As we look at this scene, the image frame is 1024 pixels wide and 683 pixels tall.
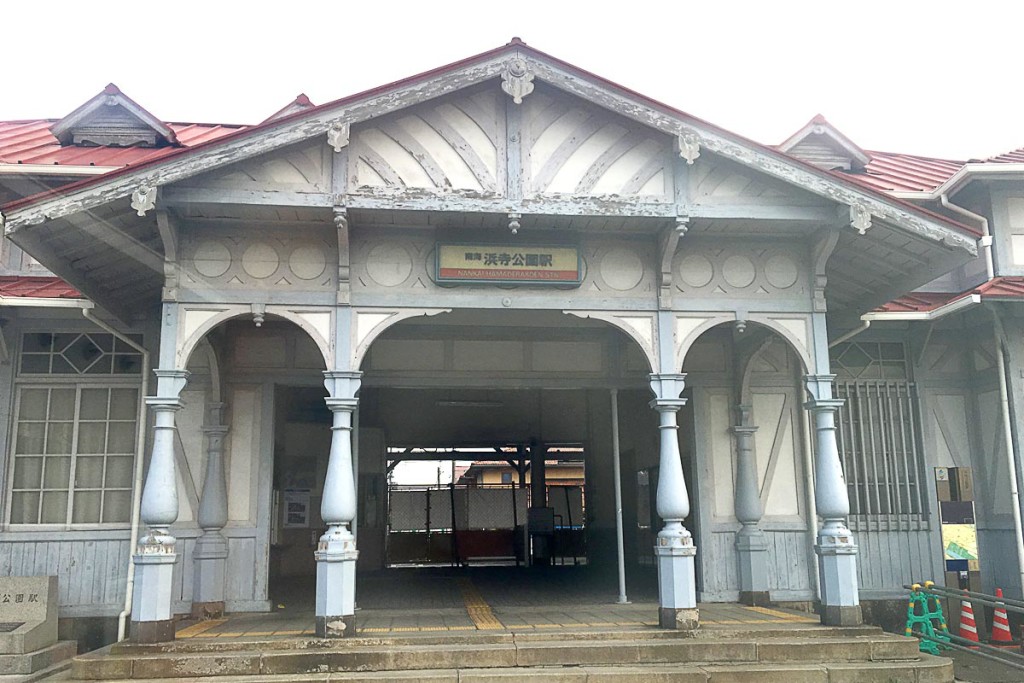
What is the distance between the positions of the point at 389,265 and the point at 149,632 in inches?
154

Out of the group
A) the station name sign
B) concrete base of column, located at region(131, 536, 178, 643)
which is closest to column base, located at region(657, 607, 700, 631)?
the station name sign

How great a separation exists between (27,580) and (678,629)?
6667mm

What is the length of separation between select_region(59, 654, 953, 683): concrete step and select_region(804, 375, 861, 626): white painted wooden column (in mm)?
712

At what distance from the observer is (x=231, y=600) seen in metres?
9.85

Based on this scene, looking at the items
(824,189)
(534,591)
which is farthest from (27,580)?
(824,189)

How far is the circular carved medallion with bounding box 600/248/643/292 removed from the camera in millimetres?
8836

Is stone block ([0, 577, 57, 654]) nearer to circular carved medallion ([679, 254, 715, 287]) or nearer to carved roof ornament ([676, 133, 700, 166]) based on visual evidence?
circular carved medallion ([679, 254, 715, 287])

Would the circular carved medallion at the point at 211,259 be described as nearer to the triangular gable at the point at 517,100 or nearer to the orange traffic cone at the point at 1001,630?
the triangular gable at the point at 517,100

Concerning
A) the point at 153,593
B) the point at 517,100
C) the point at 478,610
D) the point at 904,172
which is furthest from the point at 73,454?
the point at 904,172

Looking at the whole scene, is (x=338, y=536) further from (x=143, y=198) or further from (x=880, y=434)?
(x=880, y=434)

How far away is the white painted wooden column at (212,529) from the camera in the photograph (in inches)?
382

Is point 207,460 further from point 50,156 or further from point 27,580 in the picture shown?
point 50,156

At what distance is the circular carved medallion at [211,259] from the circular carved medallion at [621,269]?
3704 mm

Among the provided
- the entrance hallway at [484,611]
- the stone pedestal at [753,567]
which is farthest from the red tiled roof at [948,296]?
the entrance hallway at [484,611]
